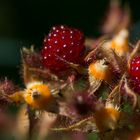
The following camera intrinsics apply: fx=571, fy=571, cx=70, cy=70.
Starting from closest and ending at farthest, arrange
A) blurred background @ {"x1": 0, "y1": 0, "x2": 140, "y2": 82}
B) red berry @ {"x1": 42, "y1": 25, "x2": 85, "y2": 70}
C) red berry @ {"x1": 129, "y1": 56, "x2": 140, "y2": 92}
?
1. red berry @ {"x1": 129, "y1": 56, "x2": 140, "y2": 92}
2. red berry @ {"x1": 42, "y1": 25, "x2": 85, "y2": 70}
3. blurred background @ {"x1": 0, "y1": 0, "x2": 140, "y2": 82}

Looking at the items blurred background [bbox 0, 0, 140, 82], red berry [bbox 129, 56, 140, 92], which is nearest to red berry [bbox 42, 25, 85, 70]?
red berry [bbox 129, 56, 140, 92]

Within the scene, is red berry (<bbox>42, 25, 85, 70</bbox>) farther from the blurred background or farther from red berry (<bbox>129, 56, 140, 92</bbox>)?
the blurred background

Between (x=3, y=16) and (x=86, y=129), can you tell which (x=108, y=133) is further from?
(x=3, y=16)

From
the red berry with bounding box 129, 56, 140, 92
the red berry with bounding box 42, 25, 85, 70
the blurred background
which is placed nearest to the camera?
the red berry with bounding box 129, 56, 140, 92

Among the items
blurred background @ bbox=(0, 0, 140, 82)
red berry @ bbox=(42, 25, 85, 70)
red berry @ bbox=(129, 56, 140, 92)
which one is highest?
blurred background @ bbox=(0, 0, 140, 82)

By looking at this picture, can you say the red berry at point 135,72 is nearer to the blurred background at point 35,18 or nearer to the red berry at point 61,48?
the red berry at point 61,48

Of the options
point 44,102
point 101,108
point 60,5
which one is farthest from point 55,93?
point 60,5
